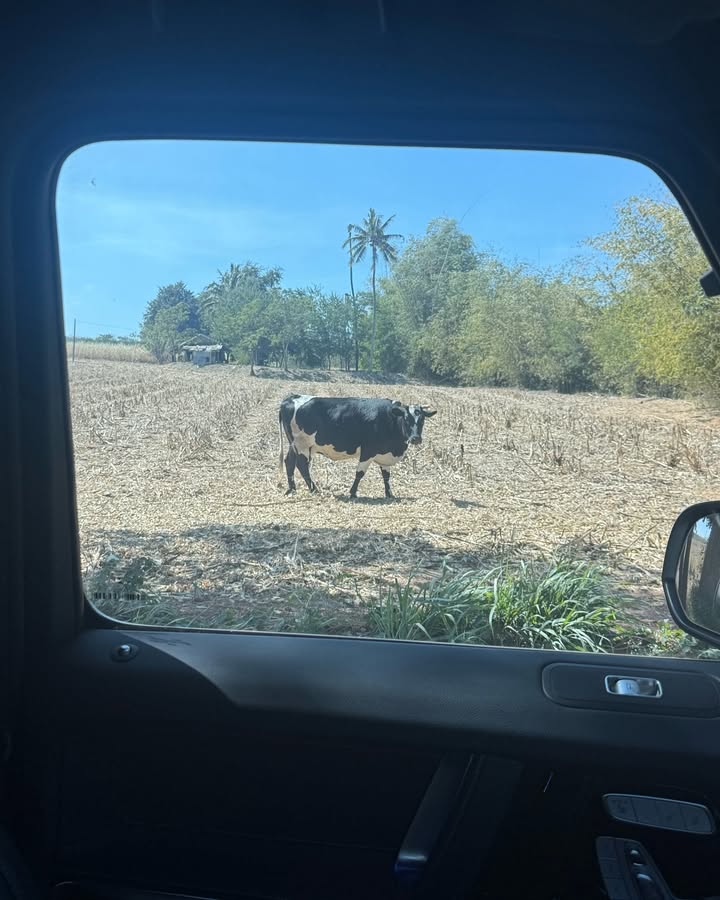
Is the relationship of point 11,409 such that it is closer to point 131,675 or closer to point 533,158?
point 131,675

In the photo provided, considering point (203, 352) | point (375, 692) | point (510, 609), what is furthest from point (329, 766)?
point (203, 352)

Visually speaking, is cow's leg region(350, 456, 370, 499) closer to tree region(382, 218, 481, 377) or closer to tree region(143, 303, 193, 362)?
tree region(382, 218, 481, 377)

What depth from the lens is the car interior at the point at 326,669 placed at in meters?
1.81

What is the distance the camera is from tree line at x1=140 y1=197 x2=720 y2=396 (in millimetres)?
1949

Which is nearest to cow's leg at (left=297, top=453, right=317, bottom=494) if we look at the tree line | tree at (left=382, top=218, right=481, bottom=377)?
the tree line

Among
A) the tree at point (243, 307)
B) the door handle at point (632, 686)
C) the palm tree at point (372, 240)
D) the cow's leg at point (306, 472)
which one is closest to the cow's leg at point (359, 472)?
the cow's leg at point (306, 472)

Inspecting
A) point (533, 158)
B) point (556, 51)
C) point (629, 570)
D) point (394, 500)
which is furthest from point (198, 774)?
point (556, 51)

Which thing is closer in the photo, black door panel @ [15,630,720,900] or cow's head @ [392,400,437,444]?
black door panel @ [15,630,720,900]

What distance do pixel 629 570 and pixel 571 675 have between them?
0.30 m

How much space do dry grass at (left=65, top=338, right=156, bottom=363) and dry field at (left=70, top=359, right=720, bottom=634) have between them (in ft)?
0.07

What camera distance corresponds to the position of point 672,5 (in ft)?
5.42

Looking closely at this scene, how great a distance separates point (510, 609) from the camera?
6.89 ft

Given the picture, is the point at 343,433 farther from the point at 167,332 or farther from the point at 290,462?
the point at 167,332

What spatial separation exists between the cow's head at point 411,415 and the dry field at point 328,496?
22 mm
